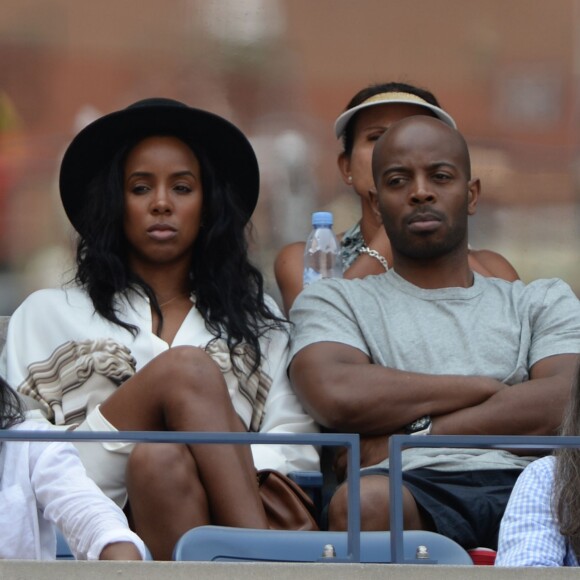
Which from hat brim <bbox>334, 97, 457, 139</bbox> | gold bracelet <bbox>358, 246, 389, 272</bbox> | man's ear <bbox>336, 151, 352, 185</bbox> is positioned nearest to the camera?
gold bracelet <bbox>358, 246, 389, 272</bbox>

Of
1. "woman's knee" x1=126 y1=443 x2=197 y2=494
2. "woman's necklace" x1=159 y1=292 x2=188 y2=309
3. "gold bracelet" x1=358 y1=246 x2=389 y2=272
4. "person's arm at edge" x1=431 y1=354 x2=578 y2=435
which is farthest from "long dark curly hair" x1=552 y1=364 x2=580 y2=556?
"woman's necklace" x1=159 y1=292 x2=188 y2=309

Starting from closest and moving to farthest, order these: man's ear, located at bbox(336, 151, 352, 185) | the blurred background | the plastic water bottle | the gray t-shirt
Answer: the gray t-shirt → the plastic water bottle → man's ear, located at bbox(336, 151, 352, 185) → the blurred background

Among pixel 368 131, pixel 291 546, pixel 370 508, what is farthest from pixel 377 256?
pixel 291 546

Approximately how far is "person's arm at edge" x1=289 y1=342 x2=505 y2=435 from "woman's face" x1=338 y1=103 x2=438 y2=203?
1.04m

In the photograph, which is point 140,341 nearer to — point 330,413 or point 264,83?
point 330,413

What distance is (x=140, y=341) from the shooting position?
4.89 meters

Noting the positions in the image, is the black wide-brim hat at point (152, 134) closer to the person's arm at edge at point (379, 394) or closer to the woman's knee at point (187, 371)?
the person's arm at edge at point (379, 394)

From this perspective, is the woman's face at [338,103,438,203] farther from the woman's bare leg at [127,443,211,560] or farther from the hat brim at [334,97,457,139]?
the woman's bare leg at [127,443,211,560]

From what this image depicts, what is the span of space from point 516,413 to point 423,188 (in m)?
0.73

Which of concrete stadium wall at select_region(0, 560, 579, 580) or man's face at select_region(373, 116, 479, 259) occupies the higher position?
man's face at select_region(373, 116, 479, 259)

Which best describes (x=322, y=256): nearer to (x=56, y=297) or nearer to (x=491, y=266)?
(x=491, y=266)

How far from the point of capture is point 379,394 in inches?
180

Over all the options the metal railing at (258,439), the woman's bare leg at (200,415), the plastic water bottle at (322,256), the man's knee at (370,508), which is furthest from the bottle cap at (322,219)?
the metal railing at (258,439)

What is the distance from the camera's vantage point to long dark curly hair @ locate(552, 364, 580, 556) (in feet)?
12.3
